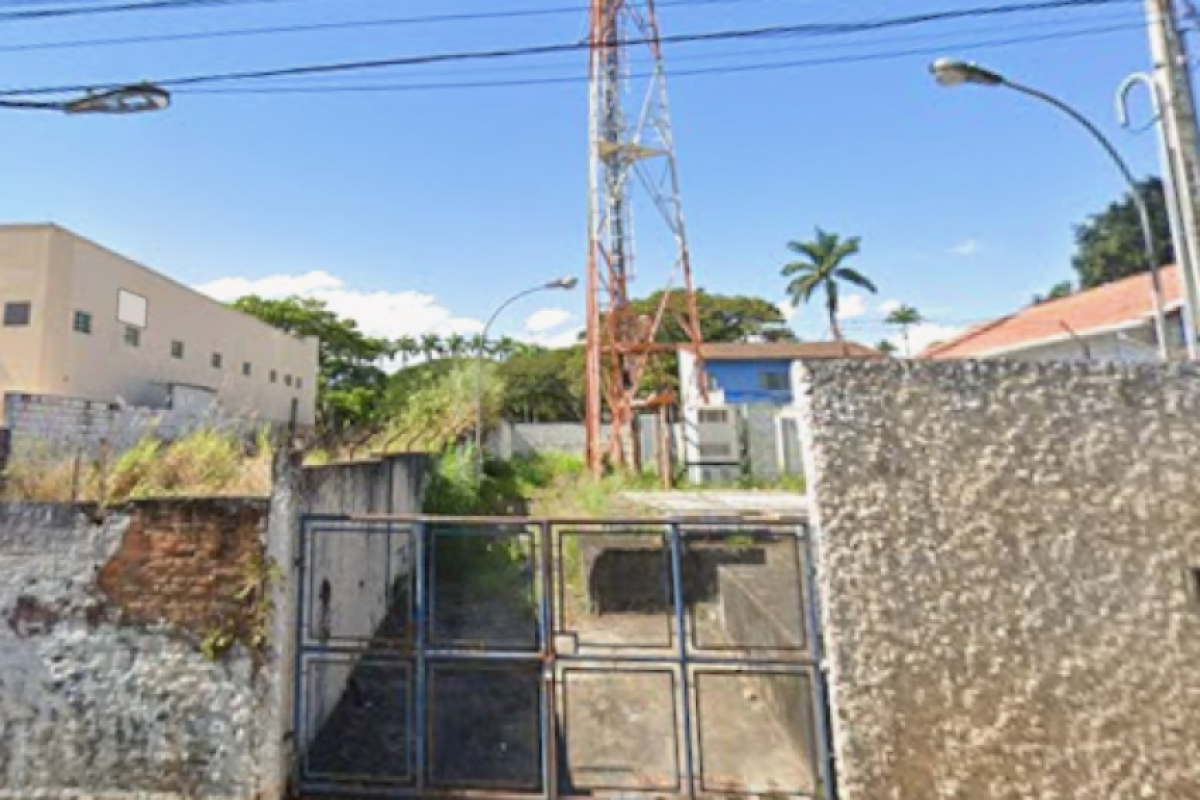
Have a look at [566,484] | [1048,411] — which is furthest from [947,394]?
[566,484]

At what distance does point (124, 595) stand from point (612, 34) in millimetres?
17283

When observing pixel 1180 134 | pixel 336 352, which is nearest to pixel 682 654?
pixel 1180 134

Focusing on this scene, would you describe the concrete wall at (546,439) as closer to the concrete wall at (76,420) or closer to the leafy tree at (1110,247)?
the concrete wall at (76,420)

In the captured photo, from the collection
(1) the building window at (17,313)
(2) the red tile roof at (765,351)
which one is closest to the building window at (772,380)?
(2) the red tile roof at (765,351)

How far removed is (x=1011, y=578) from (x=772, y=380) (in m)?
26.2

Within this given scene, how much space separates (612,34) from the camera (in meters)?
16.5

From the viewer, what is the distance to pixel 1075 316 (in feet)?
55.5

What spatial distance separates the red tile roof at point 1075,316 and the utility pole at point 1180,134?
36.3 feet

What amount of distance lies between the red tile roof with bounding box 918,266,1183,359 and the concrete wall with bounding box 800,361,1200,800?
44.9 feet

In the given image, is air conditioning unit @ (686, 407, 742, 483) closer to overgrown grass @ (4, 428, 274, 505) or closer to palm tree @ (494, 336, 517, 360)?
overgrown grass @ (4, 428, 274, 505)

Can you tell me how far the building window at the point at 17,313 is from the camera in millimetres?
15258

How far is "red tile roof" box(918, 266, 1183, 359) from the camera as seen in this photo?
49.9 ft

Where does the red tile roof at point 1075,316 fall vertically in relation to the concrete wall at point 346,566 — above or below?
above

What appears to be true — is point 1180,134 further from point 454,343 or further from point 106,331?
point 454,343
